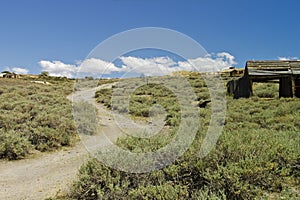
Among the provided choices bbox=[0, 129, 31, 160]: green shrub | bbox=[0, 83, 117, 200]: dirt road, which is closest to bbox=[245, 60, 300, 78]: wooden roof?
bbox=[0, 83, 117, 200]: dirt road

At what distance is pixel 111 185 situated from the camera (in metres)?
4.06

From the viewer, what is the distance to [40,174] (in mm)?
6285

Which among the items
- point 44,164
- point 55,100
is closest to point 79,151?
point 44,164

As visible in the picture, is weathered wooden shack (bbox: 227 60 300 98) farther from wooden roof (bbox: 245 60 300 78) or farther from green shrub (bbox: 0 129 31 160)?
green shrub (bbox: 0 129 31 160)

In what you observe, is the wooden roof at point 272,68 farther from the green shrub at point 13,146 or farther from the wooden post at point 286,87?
the green shrub at point 13,146

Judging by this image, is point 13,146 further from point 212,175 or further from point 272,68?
point 272,68

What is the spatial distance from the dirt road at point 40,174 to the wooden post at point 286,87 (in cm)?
1361

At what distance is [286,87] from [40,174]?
634 inches

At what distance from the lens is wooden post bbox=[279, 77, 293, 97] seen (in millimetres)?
17144

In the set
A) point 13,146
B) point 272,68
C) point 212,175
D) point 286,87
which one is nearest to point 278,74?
point 272,68

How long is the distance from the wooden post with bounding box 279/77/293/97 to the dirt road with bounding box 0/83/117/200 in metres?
13.6

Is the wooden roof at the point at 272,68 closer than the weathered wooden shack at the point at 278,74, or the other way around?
the weathered wooden shack at the point at 278,74

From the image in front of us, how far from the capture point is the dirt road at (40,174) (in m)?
5.15

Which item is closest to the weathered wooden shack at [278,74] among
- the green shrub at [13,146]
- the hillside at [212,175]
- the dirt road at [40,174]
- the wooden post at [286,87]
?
the wooden post at [286,87]
